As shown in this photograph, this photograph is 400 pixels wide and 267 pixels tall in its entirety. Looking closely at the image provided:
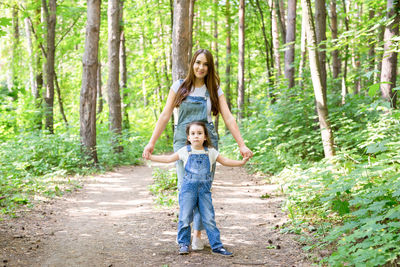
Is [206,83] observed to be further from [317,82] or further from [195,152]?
[317,82]

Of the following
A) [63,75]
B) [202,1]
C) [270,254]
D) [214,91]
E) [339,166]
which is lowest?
[270,254]

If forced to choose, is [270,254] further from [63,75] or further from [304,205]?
[63,75]

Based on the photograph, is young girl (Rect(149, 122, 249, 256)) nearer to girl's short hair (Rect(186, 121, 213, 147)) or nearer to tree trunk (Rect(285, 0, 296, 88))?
girl's short hair (Rect(186, 121, 213, 147))

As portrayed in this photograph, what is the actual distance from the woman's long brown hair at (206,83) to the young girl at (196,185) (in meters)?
0.36

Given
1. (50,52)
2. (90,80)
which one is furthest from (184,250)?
(50,52)

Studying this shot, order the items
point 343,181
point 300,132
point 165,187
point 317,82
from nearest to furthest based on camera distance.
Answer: point 343,181 < point 317,82 < point 165,187 < point 300,132

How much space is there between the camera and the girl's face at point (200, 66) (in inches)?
158

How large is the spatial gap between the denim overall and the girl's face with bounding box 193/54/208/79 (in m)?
0.84

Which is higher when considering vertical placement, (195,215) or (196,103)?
(196,103)

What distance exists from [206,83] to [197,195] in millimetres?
1292

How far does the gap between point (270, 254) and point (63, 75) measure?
2215 cm

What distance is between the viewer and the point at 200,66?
13.2 ft

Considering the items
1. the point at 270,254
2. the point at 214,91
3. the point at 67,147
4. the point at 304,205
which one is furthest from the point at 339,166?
the point at 67,147

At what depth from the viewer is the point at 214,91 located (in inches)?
163
